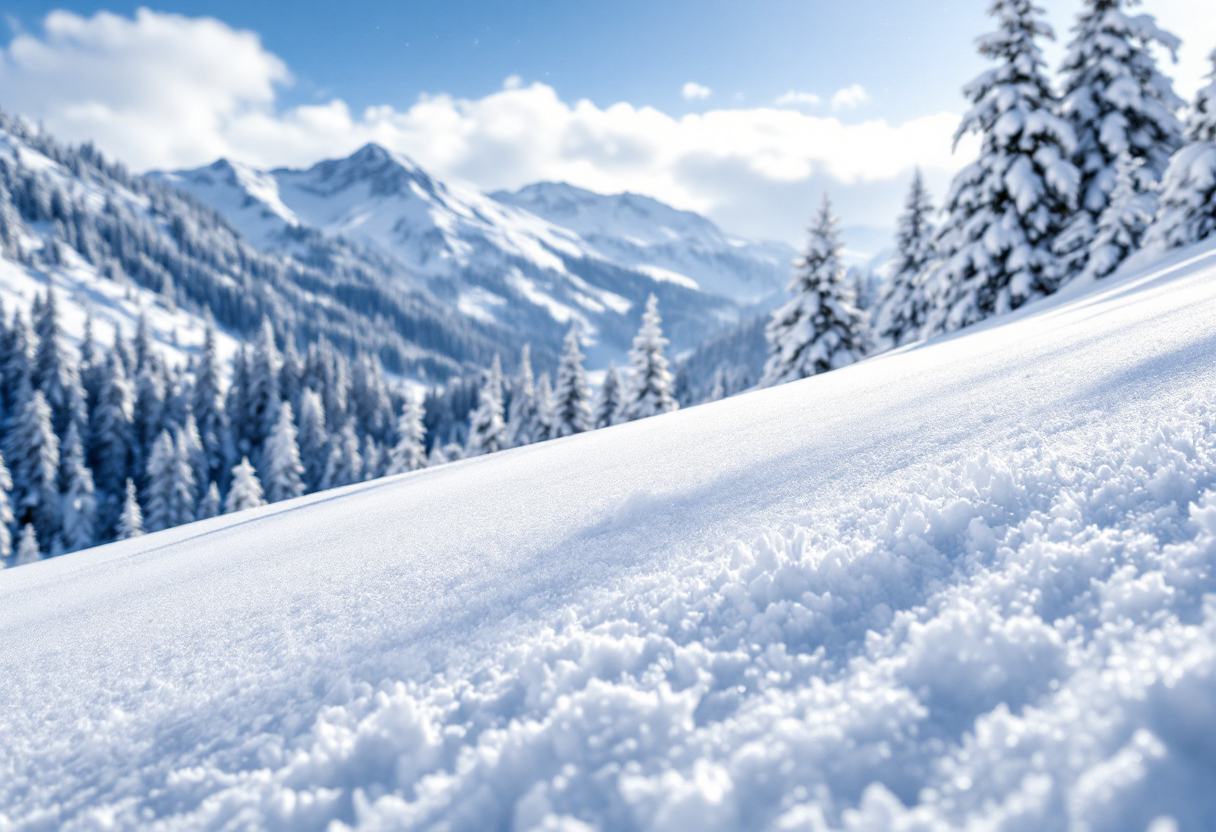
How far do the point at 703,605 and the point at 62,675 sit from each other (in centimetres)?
261

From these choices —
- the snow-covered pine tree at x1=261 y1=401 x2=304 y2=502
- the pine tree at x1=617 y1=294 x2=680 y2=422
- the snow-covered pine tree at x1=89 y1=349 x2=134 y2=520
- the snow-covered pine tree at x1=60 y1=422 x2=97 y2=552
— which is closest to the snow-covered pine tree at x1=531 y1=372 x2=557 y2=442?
the pine tree at x1=617 y1=294 x2=680 y2=422

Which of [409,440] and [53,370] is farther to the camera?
[53,370]

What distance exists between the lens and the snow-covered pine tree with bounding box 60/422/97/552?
150ft

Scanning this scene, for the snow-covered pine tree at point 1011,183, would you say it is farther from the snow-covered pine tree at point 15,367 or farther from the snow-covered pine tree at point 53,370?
the snow-covered pine tree at point 15,367

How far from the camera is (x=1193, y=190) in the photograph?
11.8 m

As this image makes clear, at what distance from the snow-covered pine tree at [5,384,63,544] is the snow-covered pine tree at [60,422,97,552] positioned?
941 millimetres

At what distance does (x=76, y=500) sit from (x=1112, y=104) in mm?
66752

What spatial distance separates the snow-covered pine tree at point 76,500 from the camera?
1805 inches

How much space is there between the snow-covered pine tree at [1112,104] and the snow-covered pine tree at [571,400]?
18.7m

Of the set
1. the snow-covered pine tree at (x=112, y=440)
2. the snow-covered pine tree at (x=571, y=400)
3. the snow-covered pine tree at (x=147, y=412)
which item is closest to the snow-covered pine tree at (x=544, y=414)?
the snow-covered pine tree at (x=571, y=400)

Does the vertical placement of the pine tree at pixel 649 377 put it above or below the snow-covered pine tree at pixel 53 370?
below

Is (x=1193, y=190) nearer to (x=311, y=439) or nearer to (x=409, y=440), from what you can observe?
(x=409, y=440)

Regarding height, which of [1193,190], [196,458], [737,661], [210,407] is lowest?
[737,661]

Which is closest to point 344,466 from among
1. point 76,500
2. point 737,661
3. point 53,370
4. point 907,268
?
point 76,500
